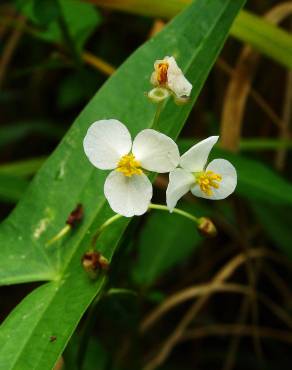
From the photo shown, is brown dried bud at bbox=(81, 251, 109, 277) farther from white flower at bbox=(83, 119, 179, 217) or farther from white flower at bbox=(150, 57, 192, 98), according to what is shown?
white flower at bbox=(150, 57, 192, 98)

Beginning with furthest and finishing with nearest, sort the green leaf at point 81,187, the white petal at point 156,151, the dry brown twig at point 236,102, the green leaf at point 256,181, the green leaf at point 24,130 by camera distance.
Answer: the green leaf at point 24,130 < the dry brown twig at point 236,102 < the green leaf at point 256,181 < the green leaf at point 81,187 < the white petal at point 156,151

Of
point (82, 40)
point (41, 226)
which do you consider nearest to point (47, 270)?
point (41, 226)

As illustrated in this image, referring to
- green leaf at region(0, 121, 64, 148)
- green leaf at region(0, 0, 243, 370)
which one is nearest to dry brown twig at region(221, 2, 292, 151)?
green leaf at region(0, 0, 243, 370)

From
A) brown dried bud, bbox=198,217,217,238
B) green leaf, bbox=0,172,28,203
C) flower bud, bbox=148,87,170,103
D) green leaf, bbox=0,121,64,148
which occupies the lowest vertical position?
brown dried bud, bbox=198,217,217,238

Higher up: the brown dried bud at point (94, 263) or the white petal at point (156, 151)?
the white petal at point (156, 151)

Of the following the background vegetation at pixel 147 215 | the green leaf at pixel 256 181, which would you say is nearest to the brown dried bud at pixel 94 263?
the background vegetation at pixel 147 215

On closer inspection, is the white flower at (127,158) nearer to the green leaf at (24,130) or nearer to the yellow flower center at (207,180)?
the yellow flower center at (207,180)

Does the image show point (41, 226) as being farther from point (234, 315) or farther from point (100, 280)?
point (234, 315)
